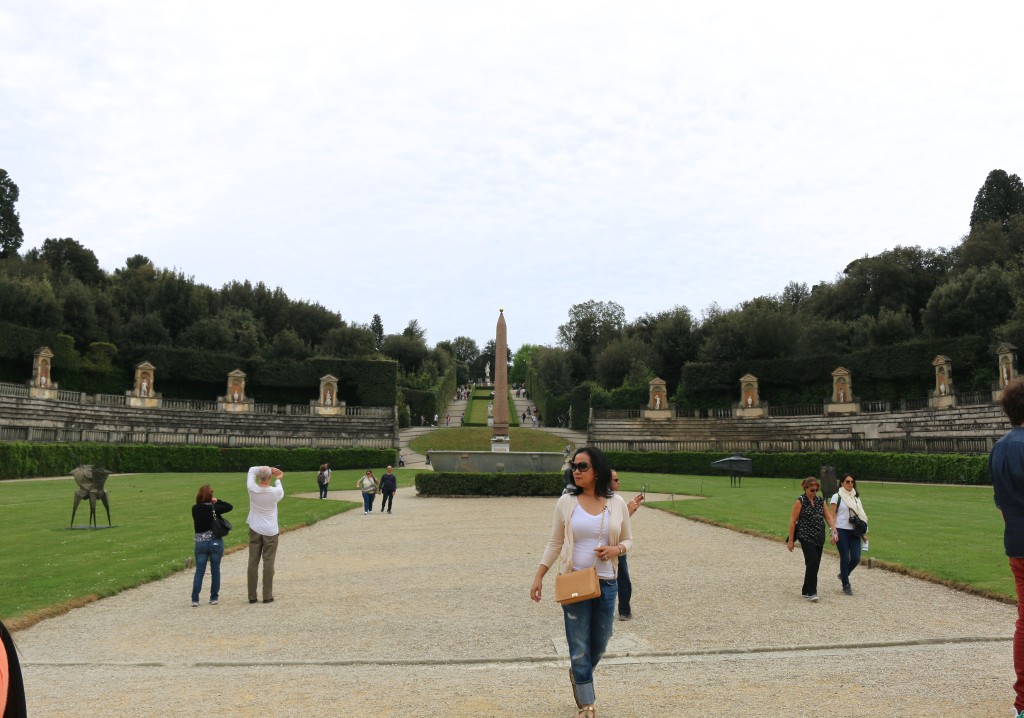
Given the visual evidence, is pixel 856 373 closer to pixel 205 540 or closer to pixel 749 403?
pixel 749 403

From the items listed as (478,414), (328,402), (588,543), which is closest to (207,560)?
(588,543)

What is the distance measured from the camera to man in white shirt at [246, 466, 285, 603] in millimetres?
9844

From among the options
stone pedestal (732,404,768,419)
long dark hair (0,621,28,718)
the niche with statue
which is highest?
the niche with statue

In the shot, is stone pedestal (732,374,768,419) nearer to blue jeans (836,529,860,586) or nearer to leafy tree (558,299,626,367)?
leafy tree (558,299,626,367)

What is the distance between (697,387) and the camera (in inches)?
2424

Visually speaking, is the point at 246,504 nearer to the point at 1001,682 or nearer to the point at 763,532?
the point at 763,532

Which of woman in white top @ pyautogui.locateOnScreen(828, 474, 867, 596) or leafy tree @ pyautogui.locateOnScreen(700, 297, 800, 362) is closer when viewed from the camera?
woman in white top @ pyautogui.locateOnScreen(828, 474, 867, 596)

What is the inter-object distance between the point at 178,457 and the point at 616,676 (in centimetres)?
3690

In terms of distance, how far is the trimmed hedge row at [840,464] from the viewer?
32188 mm

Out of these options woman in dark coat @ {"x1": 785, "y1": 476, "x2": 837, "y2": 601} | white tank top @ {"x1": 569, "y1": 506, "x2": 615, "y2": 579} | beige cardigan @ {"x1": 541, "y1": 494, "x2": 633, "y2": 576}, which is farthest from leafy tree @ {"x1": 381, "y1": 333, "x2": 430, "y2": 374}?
white tank top @ {"x1": 569, "y1": 506, "x2": 615, "y2": 579}

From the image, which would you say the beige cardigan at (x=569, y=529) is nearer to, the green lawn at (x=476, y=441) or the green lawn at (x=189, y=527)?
the green lawn at (x=189, y=527)

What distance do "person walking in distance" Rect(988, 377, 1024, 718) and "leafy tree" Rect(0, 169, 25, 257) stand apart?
86.2m

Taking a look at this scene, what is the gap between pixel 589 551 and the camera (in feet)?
16.6

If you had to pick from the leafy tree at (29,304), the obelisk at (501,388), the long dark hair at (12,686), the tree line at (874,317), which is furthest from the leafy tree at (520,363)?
the long dark hair at (12,686)
